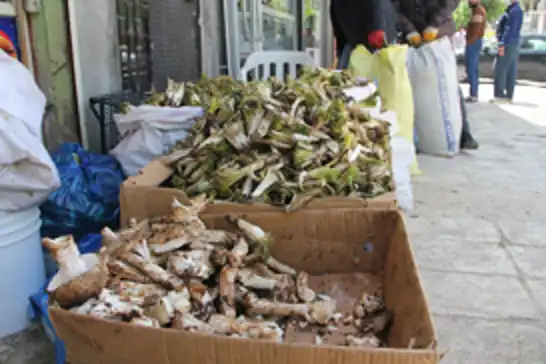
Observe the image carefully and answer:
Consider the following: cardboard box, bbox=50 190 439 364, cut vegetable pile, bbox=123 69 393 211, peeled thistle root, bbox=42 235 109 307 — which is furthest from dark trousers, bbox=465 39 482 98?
peeled thistle root, bbox=42 235 109 307

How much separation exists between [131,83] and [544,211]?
3.43 meters

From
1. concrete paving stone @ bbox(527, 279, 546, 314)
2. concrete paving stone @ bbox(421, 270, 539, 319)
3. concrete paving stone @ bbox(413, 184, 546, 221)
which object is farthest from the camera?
concrete paving stone @ bbox(413, 184, 546, 221)

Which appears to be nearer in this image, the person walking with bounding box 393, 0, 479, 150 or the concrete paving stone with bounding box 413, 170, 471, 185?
the concrete paving stone with bounding box 413, 170, 471, 185

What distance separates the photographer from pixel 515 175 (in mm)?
5262

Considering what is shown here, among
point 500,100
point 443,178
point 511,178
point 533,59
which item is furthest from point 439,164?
point 533,59

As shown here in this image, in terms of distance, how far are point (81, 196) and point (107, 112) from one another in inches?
34.9

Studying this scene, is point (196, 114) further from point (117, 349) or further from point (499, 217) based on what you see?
point (499, 217)

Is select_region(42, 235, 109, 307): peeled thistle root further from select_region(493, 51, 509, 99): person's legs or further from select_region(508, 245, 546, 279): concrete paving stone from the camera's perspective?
select_region(493, 51, 509, 99): person's legs

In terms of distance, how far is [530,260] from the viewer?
3262 mm

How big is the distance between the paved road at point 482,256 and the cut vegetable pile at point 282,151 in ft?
2.62

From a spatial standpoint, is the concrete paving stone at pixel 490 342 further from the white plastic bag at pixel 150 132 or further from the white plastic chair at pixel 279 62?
the white plastic chair at pixel 279 62

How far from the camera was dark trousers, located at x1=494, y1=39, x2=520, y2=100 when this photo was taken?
10.4m

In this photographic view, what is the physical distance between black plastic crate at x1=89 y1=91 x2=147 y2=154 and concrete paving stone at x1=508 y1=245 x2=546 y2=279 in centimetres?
265

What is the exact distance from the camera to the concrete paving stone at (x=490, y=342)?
7.42ft
